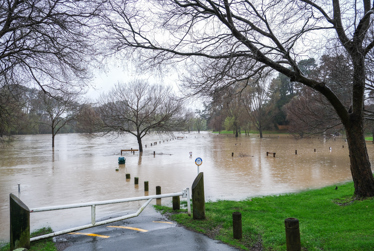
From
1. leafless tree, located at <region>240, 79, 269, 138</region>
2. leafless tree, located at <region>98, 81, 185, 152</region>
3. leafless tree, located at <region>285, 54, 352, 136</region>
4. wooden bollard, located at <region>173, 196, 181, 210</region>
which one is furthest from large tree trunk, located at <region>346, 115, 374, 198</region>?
leafless tree, located at <region>240, 79, 269, 138</region>

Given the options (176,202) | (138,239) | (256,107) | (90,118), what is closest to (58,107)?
(90,118)

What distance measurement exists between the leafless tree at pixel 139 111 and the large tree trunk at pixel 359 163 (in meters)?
23.4

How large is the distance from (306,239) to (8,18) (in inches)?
310

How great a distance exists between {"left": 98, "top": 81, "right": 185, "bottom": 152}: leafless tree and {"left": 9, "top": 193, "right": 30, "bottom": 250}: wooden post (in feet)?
85.4

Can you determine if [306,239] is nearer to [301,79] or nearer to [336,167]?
[301,79]

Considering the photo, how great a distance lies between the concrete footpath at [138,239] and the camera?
15.5 ft

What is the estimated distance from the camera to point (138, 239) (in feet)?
16.8

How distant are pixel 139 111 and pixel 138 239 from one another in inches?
1095

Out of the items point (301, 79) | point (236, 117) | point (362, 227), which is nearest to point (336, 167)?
point (301, 79)

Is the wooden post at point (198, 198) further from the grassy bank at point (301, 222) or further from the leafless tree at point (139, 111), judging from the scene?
the leafless tree at point (139, 111)

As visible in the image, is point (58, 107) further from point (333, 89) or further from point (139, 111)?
point (333, 89)

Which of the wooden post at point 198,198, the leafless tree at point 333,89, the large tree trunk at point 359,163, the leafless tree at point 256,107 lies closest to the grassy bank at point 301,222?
the wooden post at point 198,198

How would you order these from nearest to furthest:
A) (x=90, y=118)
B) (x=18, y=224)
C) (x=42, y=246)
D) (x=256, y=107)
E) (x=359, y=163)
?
(x=18, y=224)
(x=42, y=246)
(x=359, y=163)
(x=90, y=118)
(x=256, y=107)

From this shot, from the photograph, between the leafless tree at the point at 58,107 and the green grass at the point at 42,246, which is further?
the leafless tree at the point at 58,107
